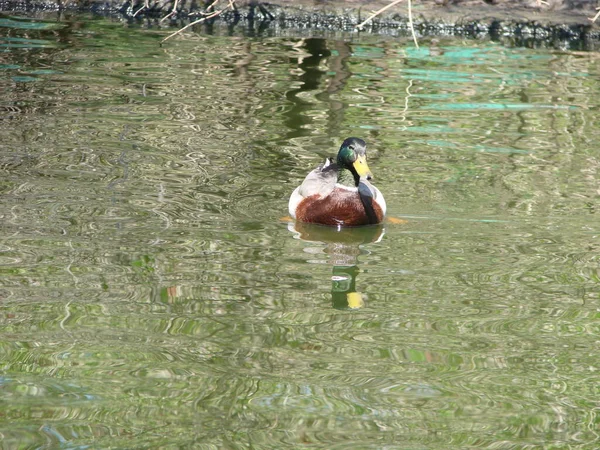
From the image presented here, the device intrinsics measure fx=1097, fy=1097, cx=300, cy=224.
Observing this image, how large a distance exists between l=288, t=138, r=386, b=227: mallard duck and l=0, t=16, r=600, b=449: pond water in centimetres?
11

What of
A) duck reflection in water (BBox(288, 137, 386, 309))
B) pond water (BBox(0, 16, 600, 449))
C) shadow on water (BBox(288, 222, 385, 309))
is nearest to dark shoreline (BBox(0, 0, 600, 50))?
pond water (BBox(0, 16, 600, 449))

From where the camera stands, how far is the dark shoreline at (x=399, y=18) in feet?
53.8

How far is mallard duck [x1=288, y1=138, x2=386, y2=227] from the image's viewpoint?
7988 millimetres

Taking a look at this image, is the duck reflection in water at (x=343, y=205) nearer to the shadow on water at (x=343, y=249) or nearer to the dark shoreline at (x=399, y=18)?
the shadow on water at (x=343, y=249)

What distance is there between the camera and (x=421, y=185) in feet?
29.2

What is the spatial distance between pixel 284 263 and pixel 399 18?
10338 millimetres

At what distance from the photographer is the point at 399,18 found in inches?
655

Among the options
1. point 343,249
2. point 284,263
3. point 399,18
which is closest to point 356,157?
point 343,249

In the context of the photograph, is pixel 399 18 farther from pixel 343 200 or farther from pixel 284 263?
pixel 284 263

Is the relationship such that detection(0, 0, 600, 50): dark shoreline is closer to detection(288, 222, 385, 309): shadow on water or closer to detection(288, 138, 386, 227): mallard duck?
detection(288, 138, 386, 227): mallard duck

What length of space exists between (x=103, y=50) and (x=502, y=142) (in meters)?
5.74

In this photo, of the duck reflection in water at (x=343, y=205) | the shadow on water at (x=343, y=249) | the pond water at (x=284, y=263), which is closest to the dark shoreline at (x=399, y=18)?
the pond water at (x=284, y=263)

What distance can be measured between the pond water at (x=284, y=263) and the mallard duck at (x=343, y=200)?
11cm

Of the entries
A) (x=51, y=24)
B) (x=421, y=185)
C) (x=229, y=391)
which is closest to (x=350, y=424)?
(x=229, y=391)
